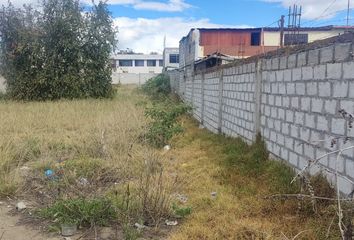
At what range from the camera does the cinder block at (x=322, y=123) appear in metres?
4.07

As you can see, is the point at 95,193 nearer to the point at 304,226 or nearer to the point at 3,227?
the point at 3,227

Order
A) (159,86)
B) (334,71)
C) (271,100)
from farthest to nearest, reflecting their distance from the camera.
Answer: (159,86), (271,100), (334,71)

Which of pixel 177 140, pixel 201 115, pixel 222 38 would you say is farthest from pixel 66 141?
pixel 222 38

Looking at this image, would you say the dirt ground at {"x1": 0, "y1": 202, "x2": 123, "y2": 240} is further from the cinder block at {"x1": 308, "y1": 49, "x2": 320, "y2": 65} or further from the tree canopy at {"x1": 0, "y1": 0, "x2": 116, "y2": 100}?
the tree canopy at {"x1": 0, "y1": 0, "x2": 116, "y2": 100}

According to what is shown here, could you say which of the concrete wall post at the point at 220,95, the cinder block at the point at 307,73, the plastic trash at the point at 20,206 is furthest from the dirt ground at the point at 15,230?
the concrete wall post at the point at 220,95

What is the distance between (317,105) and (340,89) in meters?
0.52

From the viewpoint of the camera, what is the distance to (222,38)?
26.2 meters

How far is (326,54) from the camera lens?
4.00 meters

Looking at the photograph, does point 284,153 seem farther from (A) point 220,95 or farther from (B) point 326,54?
(A) point 220,95

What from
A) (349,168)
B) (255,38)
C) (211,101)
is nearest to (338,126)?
(349,168)

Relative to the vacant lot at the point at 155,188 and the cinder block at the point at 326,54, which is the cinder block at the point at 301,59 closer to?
the cinder block at the point at 326,54

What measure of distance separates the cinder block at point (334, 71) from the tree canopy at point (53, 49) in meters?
18.0

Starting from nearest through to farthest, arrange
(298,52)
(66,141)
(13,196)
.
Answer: (298,52), (13,196), (66,141)

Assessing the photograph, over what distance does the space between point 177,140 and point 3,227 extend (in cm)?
547
